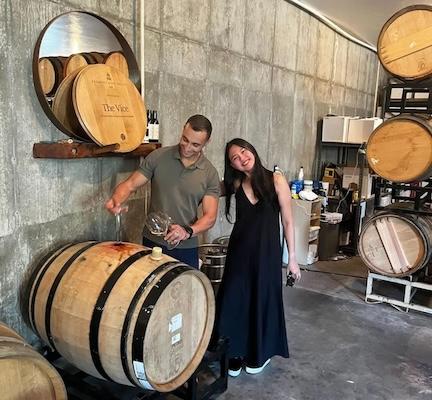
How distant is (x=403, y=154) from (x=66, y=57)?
8.37ft

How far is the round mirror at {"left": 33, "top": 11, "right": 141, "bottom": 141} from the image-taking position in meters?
2.25

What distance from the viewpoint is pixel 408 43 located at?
11.5 feet

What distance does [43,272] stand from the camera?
2150mm

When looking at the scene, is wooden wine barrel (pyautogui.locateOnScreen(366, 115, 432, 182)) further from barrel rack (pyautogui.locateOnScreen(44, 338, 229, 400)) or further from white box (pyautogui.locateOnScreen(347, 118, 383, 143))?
barrel rack (pyautogui.locateOnScreen(44, 338, 229, 400))

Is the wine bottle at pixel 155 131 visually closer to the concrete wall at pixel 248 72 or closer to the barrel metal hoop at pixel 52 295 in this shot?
the concrete wall at pixel 248 72

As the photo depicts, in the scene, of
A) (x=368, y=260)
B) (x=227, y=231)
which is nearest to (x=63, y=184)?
(x=227, y=231)

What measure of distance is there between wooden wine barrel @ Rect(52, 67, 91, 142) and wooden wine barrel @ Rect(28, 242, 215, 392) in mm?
634

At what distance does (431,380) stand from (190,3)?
2980mm

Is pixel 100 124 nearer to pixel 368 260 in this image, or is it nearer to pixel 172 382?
pixel 172 382

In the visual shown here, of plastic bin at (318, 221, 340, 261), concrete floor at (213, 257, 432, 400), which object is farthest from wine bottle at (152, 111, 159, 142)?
plastic bin at (318, 221, 340, 261)

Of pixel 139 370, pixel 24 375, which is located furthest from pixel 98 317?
pixel 24 375

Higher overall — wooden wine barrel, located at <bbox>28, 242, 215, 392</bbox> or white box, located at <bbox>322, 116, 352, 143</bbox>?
white box, located at <bbox>322, 116, 352, 143</bbox>

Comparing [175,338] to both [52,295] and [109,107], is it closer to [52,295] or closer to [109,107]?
[52,295]

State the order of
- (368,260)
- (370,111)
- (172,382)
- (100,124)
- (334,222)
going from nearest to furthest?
(172,382) < (100,124) < (368,260) < (334,222) < (370,111)
